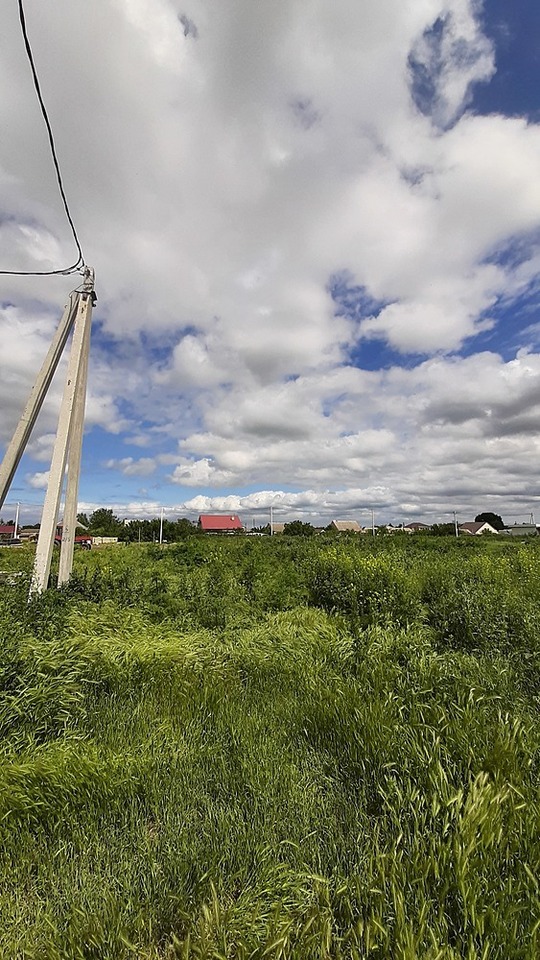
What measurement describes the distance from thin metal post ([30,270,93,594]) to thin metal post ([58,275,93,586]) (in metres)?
0.01

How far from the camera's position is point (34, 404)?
20.0ft

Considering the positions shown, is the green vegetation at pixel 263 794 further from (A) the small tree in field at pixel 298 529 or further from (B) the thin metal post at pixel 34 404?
(A) the small tree in field at pixel 298 529

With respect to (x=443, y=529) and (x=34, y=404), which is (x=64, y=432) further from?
(x=443, y=529)

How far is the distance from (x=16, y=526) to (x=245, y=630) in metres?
38.3

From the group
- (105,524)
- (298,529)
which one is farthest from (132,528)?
(298,529)

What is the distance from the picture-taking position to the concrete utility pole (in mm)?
5852

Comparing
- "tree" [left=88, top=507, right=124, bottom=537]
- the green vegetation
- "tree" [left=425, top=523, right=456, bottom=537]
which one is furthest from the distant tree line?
the green vegetation

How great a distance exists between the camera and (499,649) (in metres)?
5.18

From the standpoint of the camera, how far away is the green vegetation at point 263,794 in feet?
5.75

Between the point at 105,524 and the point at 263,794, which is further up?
the point at 105,524

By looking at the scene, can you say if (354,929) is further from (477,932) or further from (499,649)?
(499,649)

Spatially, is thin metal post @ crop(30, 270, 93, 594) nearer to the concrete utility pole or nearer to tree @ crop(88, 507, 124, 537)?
the concrete utility pole

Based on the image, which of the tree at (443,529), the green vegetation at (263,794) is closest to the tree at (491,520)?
the tree at (443,529)

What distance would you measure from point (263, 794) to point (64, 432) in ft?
16.2
